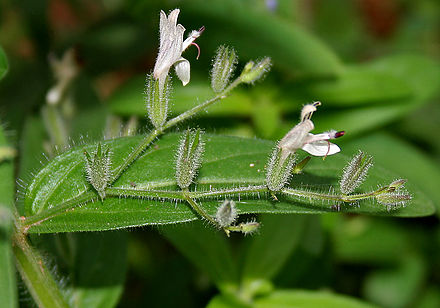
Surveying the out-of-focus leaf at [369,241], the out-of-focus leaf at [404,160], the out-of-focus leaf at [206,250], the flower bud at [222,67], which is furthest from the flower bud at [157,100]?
the out-of-focus leaf at [369,241]

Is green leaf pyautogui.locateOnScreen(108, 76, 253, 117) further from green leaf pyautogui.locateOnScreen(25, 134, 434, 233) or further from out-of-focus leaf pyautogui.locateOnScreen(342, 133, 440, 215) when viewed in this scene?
green leaf pyautogui.locateOnScreen(25, 134, 434, 233)

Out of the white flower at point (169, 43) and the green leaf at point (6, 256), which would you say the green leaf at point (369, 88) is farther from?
the green leaf at point (6, 256)

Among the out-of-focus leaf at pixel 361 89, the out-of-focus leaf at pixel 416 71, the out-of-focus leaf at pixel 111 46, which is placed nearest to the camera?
the out-of-focus leaf at pixel 361 89

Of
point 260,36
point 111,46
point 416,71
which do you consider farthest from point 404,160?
point 111,46

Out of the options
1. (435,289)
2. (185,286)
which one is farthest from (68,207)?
(435,289)

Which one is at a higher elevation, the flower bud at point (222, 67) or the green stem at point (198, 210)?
the flower bud at point (222, 67)

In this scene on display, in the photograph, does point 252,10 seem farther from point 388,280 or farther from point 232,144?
point 388,280

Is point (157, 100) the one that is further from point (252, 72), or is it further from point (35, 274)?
point (35, 274)
